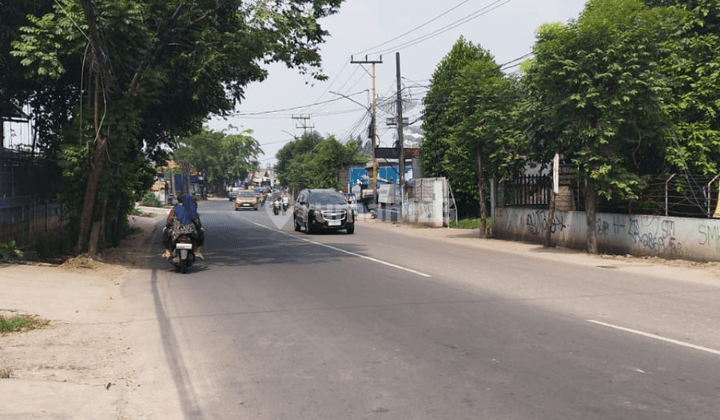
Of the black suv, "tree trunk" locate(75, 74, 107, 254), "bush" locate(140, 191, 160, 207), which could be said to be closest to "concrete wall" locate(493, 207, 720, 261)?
the black suv

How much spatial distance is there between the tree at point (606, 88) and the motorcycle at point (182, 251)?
Result: 10.1 m

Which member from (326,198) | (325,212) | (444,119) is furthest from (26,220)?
(444,119)

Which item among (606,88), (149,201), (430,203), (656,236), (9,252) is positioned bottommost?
(9,252)

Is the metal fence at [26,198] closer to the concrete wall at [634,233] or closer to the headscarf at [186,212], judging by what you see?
the headscarf at [186,212]

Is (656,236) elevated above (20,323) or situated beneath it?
elevated above

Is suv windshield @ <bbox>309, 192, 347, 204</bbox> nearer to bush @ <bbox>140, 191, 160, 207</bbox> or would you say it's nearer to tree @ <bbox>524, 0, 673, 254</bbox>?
tree @ <bbox>524, 0, 673, 254</bbox>

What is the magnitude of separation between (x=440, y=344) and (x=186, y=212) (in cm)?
879

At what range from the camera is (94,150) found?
1557 cm

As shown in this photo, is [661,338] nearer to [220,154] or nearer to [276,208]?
[276,208]

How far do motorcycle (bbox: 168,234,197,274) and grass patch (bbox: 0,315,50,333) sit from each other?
17.5 feet

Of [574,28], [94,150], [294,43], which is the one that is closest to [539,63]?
[574,28]

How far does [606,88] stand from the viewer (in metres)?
17.6

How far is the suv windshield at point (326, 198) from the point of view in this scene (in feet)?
91.6

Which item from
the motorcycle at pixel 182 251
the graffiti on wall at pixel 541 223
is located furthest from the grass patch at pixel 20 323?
the graffiti on wall at pixel 541 223
